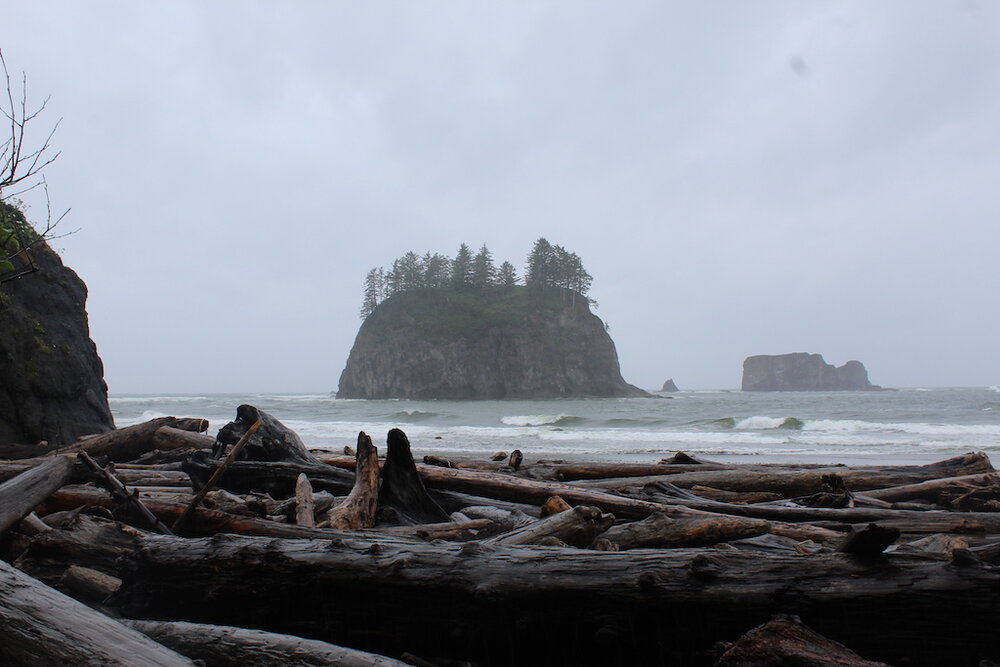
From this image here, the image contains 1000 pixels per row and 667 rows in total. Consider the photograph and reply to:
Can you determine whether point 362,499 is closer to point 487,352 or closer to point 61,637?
point 61,637

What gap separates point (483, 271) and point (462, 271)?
327cm

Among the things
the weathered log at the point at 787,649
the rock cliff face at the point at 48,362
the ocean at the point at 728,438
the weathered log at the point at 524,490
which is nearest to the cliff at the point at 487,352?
the ocean at the point at 728,438

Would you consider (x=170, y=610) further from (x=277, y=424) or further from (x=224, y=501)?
(x=277, y=424)

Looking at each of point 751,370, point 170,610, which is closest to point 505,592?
point 170,610

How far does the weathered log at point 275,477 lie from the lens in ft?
17.0

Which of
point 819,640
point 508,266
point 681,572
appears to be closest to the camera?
point 819,640

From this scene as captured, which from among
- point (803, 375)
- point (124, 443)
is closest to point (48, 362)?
point (124, 443)

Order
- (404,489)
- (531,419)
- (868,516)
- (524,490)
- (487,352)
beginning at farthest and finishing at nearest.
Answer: (487,352) < (531,419) < (524,490) < (868,516) < (404,489)

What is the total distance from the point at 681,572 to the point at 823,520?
3310 millimetres

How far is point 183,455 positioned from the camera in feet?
24.9

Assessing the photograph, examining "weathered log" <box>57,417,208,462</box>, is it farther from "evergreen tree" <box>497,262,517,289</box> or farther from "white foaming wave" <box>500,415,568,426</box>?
"evergreen tree" <box>497,262,517,289</box>

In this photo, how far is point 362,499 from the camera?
4.35 metres

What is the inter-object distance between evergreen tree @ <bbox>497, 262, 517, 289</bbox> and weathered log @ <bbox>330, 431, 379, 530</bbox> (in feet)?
294

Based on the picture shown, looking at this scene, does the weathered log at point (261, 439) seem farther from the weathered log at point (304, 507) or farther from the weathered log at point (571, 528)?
the weathered log at point (571, 528)
